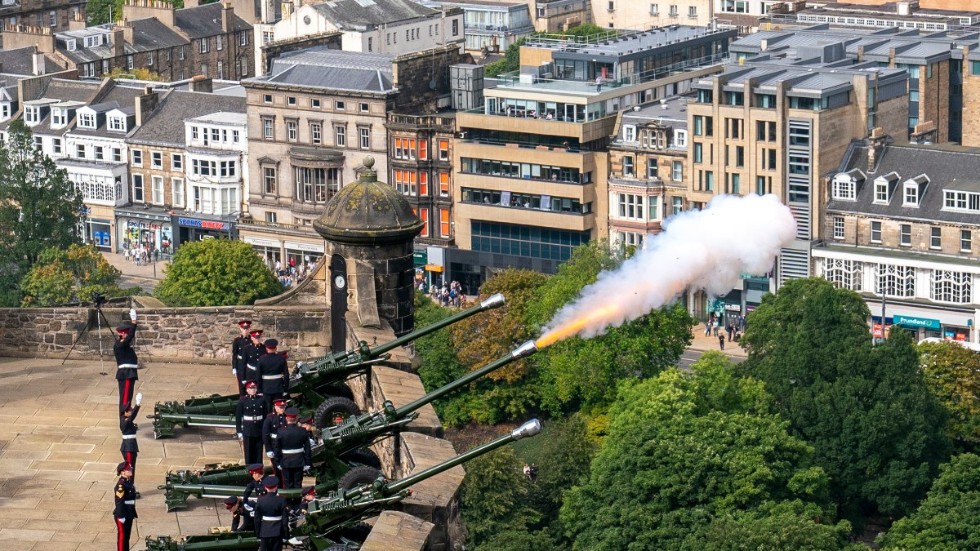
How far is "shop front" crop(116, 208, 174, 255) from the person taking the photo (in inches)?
7165

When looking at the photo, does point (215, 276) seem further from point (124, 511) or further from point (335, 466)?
point (124, 511)

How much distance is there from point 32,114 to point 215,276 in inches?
1905

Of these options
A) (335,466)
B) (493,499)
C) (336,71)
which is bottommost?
(493,499)

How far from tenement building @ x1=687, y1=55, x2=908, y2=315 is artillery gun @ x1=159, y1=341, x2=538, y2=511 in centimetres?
11227

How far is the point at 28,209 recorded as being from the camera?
160m

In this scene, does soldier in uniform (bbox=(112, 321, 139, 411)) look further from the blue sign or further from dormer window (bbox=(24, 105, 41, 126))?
dormer window (bbox=(24, 105, 41, 126))

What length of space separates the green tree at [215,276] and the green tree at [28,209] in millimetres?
11681

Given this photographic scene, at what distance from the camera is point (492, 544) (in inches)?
4269

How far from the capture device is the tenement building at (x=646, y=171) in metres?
161

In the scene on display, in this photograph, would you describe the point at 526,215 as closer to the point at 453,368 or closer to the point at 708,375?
the point at 453,368

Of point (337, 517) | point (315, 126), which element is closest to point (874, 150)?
point (315, 126)

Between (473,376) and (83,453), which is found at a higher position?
(473,376)

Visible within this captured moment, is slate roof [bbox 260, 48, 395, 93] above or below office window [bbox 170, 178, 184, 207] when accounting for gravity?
above

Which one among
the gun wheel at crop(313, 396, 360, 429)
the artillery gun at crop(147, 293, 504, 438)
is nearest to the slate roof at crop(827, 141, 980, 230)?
the artillery gun at crop(147, 293, 504, 438)
